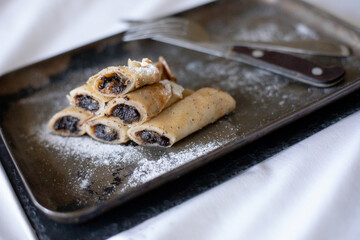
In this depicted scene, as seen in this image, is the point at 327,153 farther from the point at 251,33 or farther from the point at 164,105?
the point at 251,33

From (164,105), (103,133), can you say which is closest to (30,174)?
(103,133)

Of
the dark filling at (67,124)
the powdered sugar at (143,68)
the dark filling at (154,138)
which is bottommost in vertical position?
the dark filling at (154,138)

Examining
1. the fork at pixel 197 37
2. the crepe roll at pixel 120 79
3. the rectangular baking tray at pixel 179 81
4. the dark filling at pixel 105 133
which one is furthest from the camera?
the fork at pixel 197 37

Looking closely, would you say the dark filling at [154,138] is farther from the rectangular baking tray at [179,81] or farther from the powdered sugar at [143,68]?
the powdered sugar at [143,68]

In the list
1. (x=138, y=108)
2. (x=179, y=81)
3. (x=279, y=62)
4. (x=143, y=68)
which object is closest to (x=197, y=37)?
(x=179, y=81)

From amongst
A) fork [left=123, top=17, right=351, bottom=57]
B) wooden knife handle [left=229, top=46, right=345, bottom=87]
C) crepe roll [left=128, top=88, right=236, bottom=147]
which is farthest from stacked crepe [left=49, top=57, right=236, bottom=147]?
fork [left=123, top=17, right=351, bottom=57]

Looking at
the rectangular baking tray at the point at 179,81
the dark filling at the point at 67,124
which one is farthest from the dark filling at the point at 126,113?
the dark filling at the point at 67,124

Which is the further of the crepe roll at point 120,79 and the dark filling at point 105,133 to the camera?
the dark filling at point 105,133
